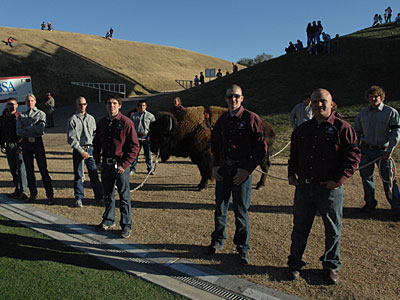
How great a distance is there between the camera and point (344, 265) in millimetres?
3922

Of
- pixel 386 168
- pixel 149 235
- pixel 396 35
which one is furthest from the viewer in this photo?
pixel 396 35

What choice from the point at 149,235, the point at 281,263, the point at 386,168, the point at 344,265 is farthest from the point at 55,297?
the point at 386,168

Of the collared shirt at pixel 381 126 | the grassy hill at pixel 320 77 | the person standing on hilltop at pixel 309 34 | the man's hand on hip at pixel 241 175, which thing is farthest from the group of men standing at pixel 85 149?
the person standing on hilltop at pixel 309 34

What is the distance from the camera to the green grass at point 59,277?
10.7 ft

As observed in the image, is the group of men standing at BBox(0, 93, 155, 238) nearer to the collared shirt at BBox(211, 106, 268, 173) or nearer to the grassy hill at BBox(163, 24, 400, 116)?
the collared shirt at BBox(211, 106, 268, 173)

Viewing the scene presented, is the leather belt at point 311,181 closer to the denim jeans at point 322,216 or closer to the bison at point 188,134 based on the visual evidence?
the denim jeans at point 322,216

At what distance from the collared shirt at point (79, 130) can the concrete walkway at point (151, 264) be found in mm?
1493

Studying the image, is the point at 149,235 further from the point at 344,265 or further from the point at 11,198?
the point at 11,198

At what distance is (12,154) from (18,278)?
4.30m

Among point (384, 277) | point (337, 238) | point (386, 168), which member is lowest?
point (384, 277)

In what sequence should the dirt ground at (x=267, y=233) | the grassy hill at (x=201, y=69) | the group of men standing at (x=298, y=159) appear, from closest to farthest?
the group of men standing at (x=298, y=159)
the dirt ground at (x=267, y=233)
the grassy hill at (x=201, y=69)

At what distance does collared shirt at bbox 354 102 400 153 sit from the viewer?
16.9ft

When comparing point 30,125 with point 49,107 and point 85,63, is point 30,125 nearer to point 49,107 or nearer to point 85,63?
point 49,107

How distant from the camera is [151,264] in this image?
397 centimetres
